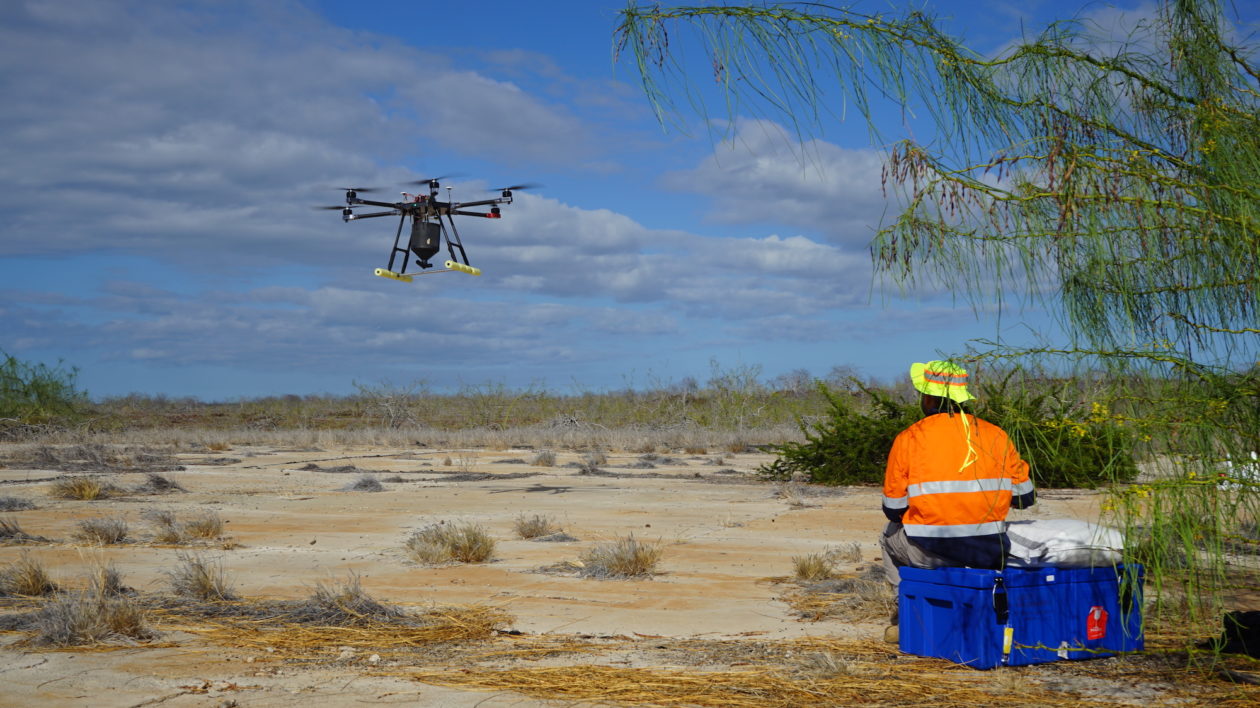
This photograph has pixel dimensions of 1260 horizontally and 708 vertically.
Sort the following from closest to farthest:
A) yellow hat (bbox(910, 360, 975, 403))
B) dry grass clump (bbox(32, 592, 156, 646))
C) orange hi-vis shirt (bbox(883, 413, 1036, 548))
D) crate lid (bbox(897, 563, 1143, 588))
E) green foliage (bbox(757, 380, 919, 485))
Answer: yellow hat (bbox(910, 360, 975, 403)), crate lid (bbox(897, 563, 1143, 588)), orange hi-vis shirt (bbox(883, 413, 1036, 548)), dry grass clump (bbox(32, 592, 156, 646)), green foliage (bbox(757, 380, 919, 485))

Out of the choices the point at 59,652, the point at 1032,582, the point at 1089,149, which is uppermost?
the point at 1089,149

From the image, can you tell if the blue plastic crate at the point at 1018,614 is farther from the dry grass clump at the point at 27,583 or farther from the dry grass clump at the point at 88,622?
the dry grass clump at the point at 27,583

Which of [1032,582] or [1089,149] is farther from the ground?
[1089,149]

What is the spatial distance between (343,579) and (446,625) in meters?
2.35

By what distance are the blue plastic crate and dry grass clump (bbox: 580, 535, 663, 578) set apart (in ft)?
11.5

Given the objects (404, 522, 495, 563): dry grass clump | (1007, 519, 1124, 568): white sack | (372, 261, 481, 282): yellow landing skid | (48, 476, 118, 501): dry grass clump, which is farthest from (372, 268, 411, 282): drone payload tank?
(1007, 519, 1124, 568): white sack

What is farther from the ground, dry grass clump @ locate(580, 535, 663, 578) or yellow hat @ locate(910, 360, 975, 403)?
yellow hat @ locate(910, 360, 975, 403)

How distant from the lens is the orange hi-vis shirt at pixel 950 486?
5.84m

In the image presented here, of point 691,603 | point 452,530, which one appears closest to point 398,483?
point 452,530

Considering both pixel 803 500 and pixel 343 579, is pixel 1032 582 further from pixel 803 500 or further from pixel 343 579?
pixel 803 500

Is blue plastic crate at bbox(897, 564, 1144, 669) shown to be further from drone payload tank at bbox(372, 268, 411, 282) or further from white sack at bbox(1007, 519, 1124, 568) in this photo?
drone payload tank at bbox(372, 268, 411, 282)

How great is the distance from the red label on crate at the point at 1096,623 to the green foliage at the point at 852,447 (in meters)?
10.9

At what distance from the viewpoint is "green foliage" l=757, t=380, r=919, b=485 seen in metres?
17.3

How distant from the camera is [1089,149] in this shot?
4.24 m
